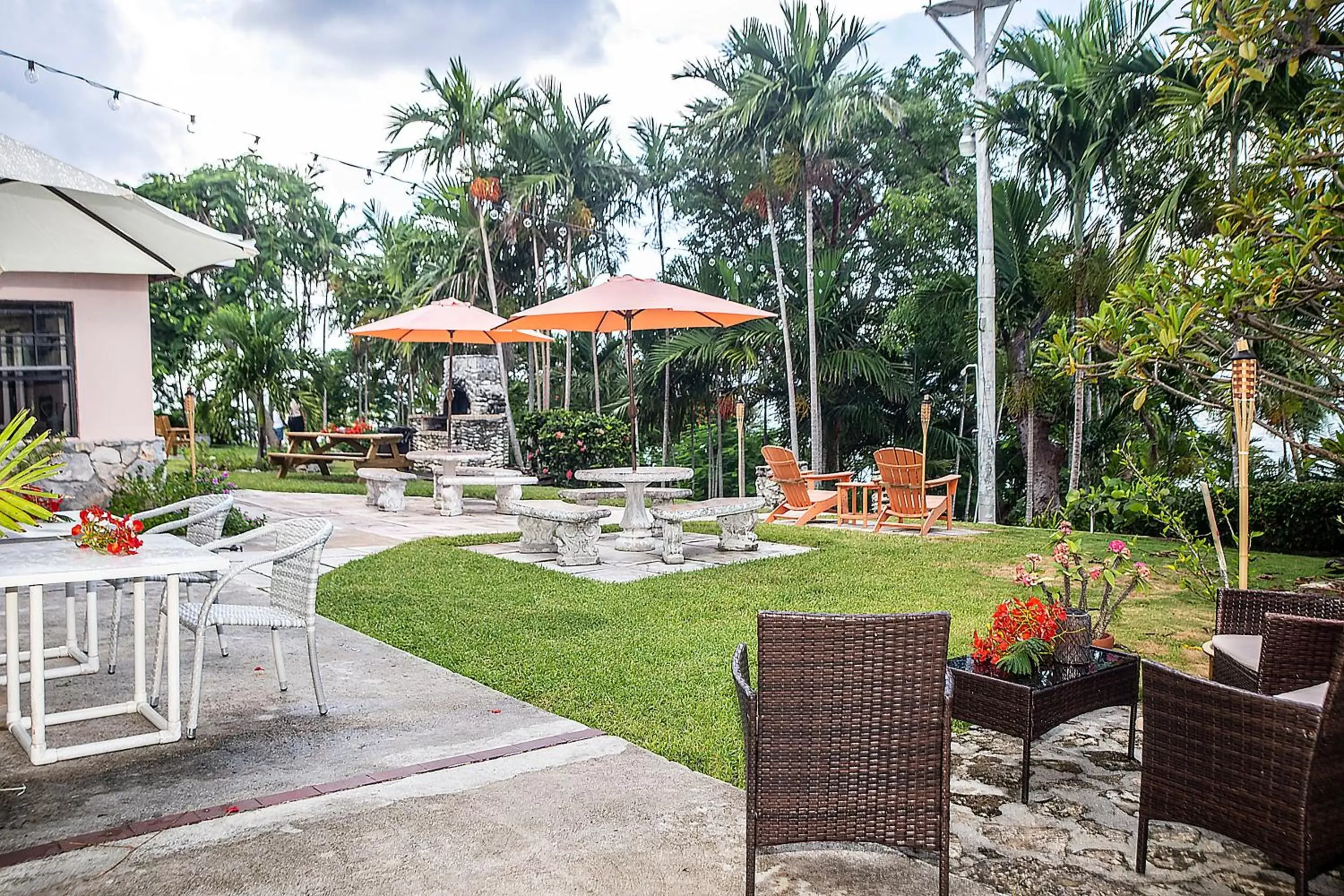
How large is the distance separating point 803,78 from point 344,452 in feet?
29.4

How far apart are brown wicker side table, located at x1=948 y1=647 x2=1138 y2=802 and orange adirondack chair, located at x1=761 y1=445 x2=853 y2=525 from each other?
6.02 metres

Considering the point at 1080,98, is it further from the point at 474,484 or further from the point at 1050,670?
the point at 1050,670

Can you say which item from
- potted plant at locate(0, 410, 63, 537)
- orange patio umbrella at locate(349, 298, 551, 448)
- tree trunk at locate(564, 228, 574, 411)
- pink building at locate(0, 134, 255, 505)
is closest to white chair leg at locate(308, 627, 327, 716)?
potted plant at locate(0, 410, 63, 537)

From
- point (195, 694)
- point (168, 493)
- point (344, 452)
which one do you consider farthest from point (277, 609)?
point (344, 452)

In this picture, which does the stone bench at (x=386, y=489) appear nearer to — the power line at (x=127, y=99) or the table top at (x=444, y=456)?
the table top at (x=444, y=456)

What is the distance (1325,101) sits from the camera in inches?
193

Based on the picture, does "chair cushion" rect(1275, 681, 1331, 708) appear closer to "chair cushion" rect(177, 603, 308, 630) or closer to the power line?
"chair cushion" rect(177, 603, 308, 630)

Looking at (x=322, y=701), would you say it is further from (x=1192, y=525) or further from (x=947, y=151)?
(x=947, y=151)

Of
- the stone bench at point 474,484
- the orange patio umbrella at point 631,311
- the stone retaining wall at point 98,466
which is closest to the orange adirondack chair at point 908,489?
the orange patio umbrella at point 631,311

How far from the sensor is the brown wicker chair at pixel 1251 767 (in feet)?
7.20

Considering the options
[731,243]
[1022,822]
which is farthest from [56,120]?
[1022,822]

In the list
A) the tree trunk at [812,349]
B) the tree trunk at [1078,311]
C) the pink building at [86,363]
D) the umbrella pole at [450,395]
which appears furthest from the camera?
the tree trunk at [812,349]

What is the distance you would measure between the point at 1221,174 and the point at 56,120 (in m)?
21.8

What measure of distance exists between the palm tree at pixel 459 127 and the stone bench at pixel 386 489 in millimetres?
4849
